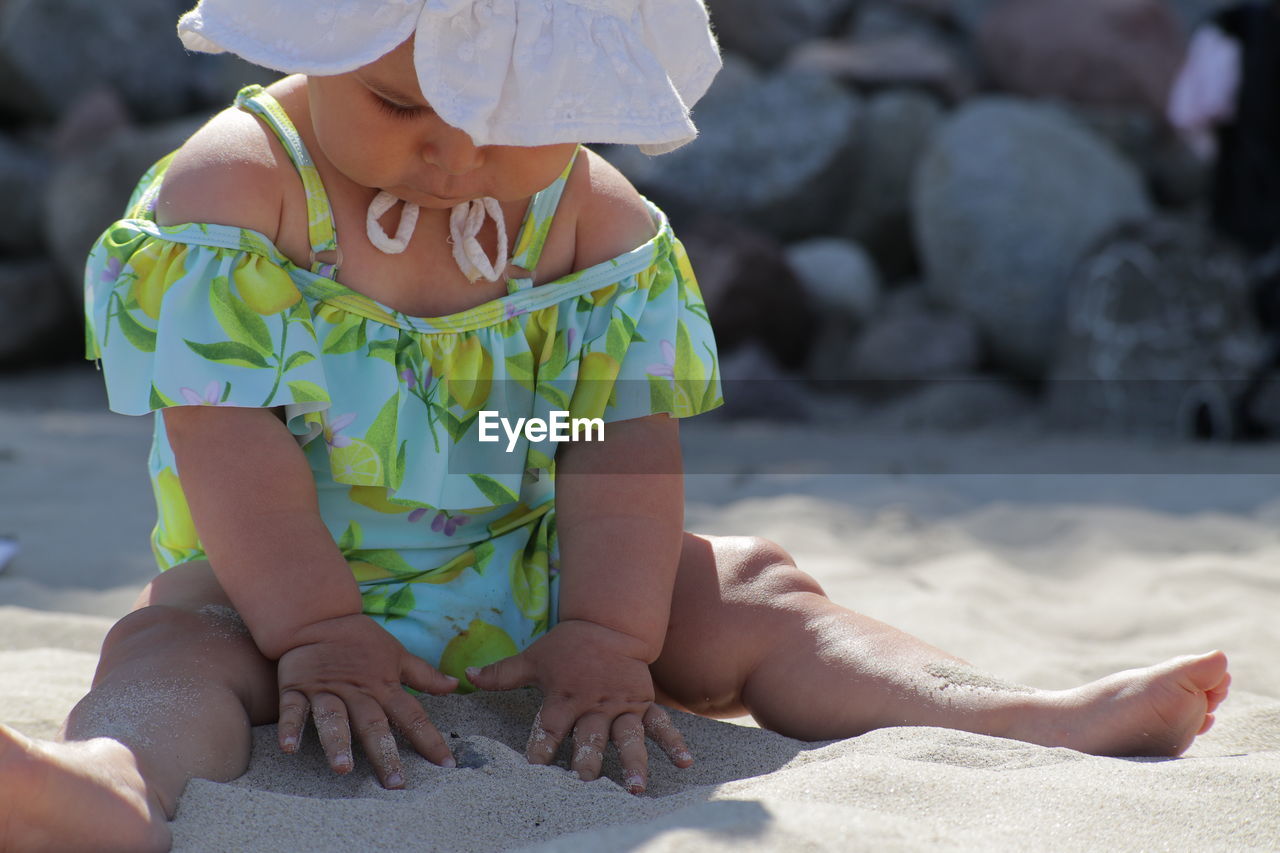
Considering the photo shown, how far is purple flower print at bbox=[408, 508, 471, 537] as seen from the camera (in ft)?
5.98

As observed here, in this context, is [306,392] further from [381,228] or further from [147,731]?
[147,731]

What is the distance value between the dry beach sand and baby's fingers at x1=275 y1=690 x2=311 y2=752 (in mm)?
42

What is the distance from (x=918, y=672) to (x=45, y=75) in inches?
239

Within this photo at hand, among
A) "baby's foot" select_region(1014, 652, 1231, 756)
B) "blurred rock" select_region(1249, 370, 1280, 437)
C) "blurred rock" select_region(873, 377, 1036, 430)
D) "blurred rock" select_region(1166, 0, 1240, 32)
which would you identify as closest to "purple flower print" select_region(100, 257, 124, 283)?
"baby's foot" select_region(1014, 652, 1231, 756)

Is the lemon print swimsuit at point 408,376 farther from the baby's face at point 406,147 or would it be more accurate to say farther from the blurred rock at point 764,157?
the blurred rock at point 764,157

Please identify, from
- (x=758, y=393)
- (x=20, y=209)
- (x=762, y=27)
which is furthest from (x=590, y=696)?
(x=762, y=27)

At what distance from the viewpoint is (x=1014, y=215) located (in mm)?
5402

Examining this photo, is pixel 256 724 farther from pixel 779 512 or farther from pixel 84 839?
pixel 779 512

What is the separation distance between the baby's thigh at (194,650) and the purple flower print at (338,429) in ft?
0.77

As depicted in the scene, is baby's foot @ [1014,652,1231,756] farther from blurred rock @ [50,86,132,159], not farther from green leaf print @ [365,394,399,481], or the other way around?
blurred rock @ [50,86,132,159]

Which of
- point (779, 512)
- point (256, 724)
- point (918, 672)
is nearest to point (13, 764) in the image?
point (256, 724)

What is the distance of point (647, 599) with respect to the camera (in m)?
1.73

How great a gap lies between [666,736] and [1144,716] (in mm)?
541

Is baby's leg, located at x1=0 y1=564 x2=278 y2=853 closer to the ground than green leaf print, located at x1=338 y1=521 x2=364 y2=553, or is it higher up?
closer to the ground
